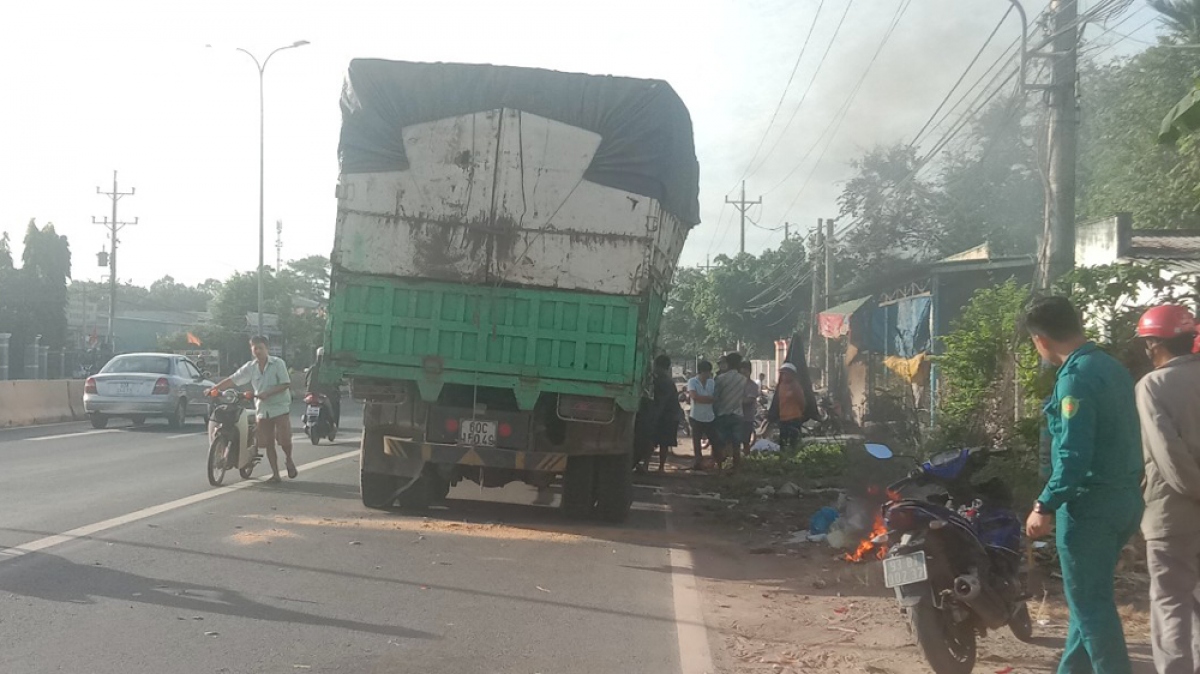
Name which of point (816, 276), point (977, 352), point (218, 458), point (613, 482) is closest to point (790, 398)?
point (977, 352)

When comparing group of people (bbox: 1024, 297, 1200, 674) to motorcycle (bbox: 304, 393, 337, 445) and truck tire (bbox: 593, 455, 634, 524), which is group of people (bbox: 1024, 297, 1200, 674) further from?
motorcycle (bbox: 304, 393, 337, 445)

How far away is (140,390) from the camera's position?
19969mm

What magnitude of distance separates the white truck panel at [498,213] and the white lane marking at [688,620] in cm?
234

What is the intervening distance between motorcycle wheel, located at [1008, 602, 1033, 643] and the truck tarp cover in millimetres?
4779

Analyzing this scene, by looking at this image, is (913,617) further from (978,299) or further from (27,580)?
(978,299)

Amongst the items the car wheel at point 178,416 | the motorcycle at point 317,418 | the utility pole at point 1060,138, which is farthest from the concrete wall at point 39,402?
Answer: the utility pole at point 1060,138

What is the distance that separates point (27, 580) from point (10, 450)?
978 centimetres

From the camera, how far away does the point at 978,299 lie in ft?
43.8

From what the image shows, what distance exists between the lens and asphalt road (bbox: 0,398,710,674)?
535 cm

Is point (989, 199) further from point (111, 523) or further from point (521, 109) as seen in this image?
point (111, 523)

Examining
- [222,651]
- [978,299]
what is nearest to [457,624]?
[222,651]

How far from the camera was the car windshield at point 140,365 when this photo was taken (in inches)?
803

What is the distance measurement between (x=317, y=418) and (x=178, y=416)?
4.39m

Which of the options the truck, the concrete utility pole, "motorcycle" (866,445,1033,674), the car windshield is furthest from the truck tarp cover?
the car windshield
